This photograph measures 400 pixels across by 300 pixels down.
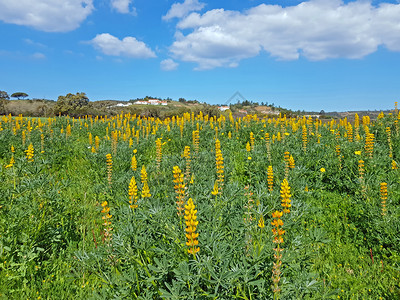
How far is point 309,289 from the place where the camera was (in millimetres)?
2168

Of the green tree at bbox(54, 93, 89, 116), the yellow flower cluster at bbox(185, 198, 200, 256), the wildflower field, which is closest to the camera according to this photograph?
the yellow flower cluster at bbox(185, 198, 200, 256)

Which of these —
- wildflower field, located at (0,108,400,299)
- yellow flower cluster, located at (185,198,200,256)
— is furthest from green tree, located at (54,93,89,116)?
yellow flower cluster, located at (185,198,200,256)

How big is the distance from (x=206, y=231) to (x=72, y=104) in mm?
35462

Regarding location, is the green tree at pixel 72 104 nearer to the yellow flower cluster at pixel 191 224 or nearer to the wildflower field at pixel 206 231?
the wildflower field at pixel 206 231

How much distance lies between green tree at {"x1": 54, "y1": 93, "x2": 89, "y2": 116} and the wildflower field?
24889 mm

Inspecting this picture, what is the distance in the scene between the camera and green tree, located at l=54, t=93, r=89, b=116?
30.3 m

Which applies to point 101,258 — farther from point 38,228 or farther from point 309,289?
point 309,289

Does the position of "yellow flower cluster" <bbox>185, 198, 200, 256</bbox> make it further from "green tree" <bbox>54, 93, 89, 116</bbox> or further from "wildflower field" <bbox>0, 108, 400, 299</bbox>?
"green tree" <bbox>54, 93, 89, 116</bbox>

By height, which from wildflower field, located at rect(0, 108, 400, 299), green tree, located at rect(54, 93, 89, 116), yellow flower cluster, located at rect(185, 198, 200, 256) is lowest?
wildflower field, located at rect(0, 108, 400, 299)

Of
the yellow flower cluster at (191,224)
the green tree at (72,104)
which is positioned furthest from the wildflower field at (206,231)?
the green tree at (72,104)

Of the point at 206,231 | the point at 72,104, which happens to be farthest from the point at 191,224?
the point at 72,104

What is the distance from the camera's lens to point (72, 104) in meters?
32.6

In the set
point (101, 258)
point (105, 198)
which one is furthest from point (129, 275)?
point (105, 198)

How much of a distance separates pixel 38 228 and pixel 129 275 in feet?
6.39
